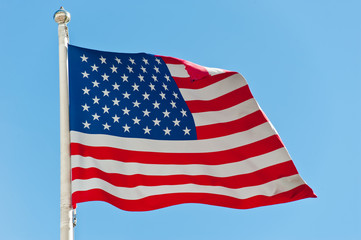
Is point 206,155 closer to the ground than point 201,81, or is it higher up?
closer to the ground

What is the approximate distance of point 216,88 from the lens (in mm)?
12914

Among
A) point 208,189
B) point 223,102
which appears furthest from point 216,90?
point 208,189

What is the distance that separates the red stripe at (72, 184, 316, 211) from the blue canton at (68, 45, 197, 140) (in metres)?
1.31

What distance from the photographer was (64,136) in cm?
1083

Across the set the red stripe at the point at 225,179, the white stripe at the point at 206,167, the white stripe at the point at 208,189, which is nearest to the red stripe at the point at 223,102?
the white stripe at the point at 206,167

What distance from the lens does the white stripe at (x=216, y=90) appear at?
1280cm

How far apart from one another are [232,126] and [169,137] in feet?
4.73

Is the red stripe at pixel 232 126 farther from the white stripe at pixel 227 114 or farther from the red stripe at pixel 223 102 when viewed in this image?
the red stripe at pixel 223 102

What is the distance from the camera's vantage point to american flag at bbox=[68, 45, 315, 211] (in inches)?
446

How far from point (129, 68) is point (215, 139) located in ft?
8.03

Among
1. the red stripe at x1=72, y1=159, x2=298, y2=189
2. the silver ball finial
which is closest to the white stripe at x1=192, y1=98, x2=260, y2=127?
the red stripe at x1=72, y1=159, x2=298, y2=189

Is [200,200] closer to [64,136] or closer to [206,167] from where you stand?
[206,167]

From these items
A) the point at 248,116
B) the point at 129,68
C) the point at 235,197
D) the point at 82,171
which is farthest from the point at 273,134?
the point at 82,171

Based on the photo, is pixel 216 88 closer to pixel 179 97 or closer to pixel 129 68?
pixel 179 97
